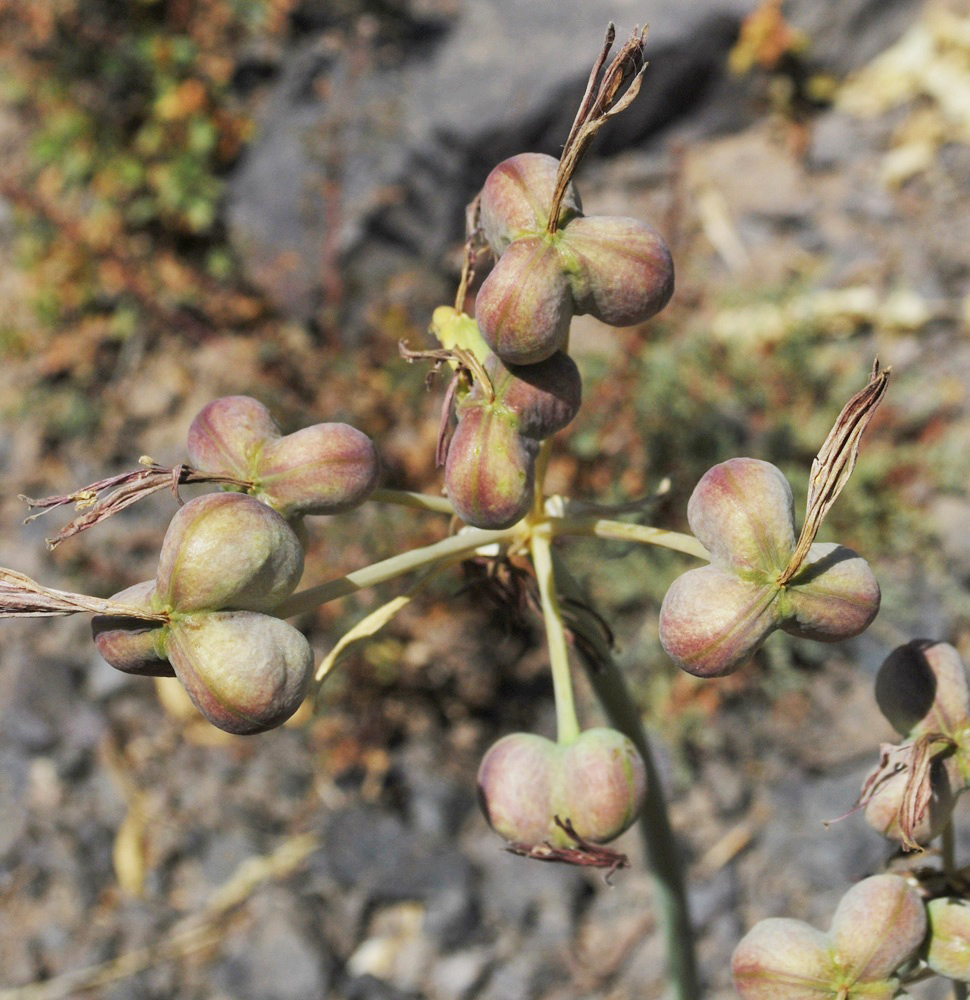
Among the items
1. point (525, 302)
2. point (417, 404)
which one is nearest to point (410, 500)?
point (525, 302)

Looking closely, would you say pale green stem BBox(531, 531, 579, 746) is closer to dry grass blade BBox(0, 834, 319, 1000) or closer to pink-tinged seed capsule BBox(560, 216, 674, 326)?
pink-tinged seed capsule BBox(560, 216, 674, 326)

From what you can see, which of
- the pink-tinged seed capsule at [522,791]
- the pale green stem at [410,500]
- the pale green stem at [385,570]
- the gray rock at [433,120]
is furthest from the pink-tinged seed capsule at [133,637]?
the gray rock at [433,120]

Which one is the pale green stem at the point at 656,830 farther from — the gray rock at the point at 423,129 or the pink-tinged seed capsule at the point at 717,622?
the gray rock at the point at 423,129

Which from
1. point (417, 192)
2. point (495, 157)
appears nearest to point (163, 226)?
point (417, 192)

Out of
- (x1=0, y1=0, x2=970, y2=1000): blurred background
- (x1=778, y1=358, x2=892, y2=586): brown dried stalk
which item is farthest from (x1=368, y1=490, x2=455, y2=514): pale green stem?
(x1=0, y1=0, x2=970, y2=1000): blurred background

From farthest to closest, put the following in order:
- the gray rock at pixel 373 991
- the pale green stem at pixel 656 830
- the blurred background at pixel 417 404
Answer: the blurred background at pixel 417 404, the gray rock at pixel 373 991, the pale green stem at pixel 656 830
